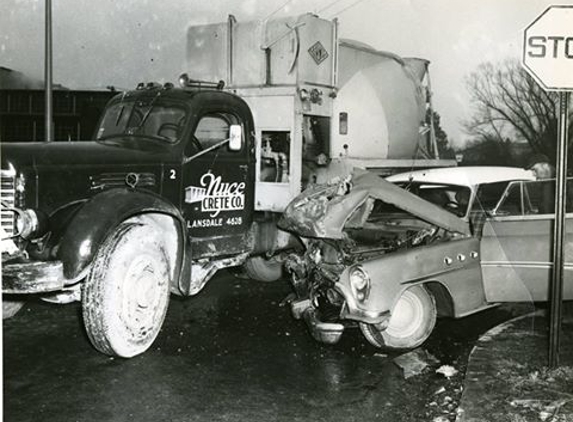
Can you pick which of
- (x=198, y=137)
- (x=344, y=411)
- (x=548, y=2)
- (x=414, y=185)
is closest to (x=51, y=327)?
(x=198, y=137)

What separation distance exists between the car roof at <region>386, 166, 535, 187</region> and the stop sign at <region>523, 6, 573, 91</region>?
7.49 ft

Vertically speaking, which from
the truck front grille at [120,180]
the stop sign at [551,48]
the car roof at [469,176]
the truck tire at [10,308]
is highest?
the stop sign at [551,48]

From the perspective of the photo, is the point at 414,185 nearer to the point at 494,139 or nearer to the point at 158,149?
the point at 158,149

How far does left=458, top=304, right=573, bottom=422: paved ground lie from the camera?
4.48 m

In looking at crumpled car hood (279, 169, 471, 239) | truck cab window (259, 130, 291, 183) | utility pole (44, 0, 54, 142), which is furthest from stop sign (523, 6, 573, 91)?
utility pole (44, 0, 54, 142)

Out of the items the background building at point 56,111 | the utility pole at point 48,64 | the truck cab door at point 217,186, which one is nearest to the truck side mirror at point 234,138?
the truck cab door at point 217,186

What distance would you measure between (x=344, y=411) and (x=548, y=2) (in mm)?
5681

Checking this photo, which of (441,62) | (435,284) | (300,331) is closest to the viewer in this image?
(435,284)

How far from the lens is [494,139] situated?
2256 cm

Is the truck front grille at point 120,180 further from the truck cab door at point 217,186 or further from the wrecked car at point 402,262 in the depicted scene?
the wrecked car at point 402,262

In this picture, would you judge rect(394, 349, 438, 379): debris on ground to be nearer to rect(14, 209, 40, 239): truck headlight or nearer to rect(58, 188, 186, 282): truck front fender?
rect(58, 188, 186, 282): truck front fender

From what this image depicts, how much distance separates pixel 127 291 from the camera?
18.3 feet

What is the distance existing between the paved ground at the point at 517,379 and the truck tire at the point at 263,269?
330cm

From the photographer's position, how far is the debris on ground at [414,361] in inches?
218
